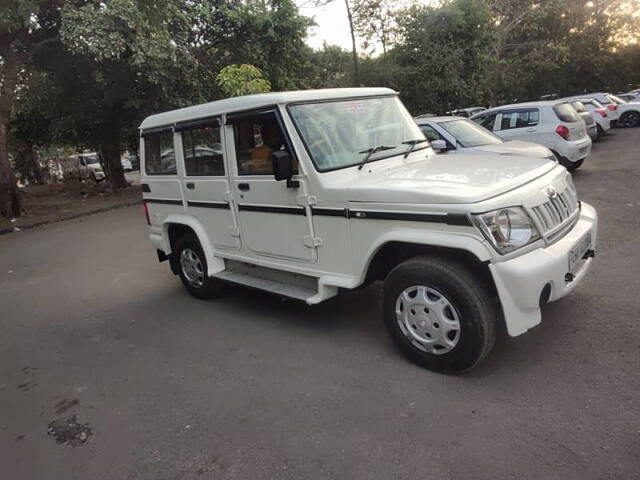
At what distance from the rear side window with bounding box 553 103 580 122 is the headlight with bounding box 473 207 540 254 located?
8.22 m

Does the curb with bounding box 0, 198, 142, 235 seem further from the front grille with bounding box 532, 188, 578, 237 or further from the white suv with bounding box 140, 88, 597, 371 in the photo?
the front grille with bounding box 532, 188, 578, 237

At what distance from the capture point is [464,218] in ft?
10.0

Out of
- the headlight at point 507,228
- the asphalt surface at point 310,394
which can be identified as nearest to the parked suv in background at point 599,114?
the asphalt surface at point 310,394

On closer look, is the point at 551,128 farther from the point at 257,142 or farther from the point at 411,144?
the point at 257,142

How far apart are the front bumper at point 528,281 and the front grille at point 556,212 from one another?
0.50ft

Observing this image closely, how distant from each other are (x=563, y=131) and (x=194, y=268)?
27.2 ft

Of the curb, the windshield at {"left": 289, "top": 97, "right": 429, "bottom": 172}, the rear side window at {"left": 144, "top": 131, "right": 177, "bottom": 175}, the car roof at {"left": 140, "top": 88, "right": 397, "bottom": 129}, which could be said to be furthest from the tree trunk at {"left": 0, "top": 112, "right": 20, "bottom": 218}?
the windshield at {"left": 289, "top": 97, "right": 429, "bottom": 172}

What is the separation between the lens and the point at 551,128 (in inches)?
402

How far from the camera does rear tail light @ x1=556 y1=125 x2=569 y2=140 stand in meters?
10.1

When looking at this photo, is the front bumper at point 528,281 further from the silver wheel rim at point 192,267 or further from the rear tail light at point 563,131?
the rear tail light at point 563,131

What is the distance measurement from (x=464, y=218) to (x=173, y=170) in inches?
139

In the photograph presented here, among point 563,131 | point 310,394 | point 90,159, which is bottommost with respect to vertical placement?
point 310,394

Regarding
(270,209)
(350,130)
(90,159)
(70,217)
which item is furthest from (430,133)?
(90,159)

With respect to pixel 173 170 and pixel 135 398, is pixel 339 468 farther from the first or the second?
pixel 173 170
